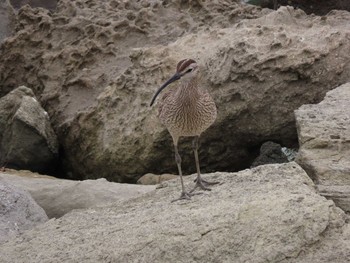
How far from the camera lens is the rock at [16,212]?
21.2 ft

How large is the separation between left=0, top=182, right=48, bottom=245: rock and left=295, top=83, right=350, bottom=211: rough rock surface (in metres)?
2.11

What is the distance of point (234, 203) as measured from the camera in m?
5.50

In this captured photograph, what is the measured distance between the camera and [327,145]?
6.67 m

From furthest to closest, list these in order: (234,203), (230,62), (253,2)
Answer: (253,2) → (230,62) → (234,203)

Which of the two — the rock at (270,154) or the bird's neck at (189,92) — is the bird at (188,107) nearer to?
the bird's neck at (189,92)

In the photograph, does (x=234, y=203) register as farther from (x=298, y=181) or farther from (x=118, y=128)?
(x=118, y=128)

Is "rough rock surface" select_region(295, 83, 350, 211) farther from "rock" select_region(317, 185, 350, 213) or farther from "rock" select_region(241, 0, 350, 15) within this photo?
"rock" select_region(241, 0, 350, 15)

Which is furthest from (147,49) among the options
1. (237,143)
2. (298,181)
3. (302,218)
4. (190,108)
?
(302,218)

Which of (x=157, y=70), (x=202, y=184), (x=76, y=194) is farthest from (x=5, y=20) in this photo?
(x=202, y=184)

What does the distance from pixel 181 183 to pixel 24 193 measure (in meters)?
1.27

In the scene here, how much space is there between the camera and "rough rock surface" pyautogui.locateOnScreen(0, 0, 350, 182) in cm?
882

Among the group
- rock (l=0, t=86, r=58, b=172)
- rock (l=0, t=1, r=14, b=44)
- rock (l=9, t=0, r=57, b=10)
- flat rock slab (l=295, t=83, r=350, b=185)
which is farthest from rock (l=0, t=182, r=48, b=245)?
rock (l=9, t=0, r=57, b=10)

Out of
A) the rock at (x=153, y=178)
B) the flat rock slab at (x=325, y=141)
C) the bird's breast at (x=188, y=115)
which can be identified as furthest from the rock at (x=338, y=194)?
the rock at (x=153, y=178)

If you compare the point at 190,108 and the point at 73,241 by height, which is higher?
the point at 190,108
